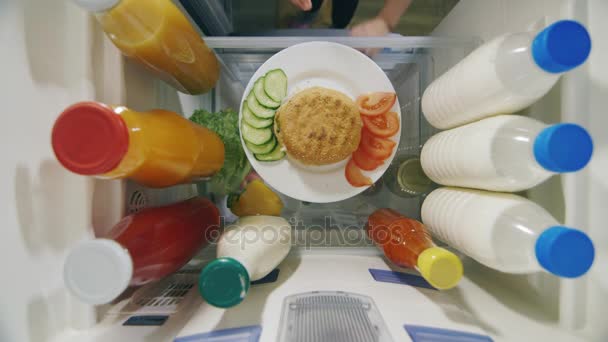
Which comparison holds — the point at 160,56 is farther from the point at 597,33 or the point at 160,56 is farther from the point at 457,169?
the point at 597,33

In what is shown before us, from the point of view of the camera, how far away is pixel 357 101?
98 cm

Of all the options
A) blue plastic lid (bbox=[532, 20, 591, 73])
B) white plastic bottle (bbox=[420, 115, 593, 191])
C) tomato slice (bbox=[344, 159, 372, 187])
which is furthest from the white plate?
blue plastic lid (bbox=[532, 20, 591, 73])

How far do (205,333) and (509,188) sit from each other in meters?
0.67

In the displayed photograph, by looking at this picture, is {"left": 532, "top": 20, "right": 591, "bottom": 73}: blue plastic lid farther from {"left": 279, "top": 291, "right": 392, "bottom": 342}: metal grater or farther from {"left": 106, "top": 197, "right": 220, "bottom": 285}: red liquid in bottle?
{"left": 106, "top": 197, "right": 220, "bottom": 285}: red liquid in bottle

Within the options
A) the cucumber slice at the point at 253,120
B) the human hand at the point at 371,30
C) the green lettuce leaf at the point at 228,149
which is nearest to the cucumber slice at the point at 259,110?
the cucumber slice at the point at 253,120

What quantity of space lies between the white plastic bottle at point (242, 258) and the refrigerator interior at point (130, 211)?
3.2 inches

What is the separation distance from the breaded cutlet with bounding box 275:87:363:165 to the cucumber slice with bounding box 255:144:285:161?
0.06 meters

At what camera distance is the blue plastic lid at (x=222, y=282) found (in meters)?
0.58

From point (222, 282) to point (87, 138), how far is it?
12.7 inches

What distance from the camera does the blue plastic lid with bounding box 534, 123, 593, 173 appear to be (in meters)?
0.51

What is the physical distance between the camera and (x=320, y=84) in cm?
99

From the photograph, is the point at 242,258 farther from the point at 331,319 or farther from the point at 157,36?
the point at 157,36

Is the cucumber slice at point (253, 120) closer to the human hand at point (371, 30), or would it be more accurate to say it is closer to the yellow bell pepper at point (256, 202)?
the yellow bell pepper at point (256, 202)

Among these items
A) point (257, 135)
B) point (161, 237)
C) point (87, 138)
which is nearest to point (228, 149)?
point (257, 135)
